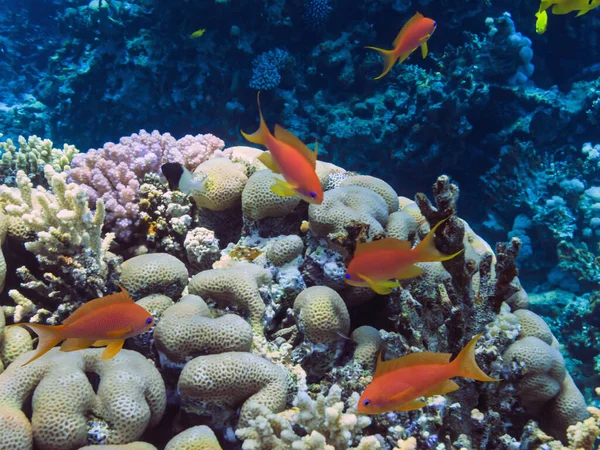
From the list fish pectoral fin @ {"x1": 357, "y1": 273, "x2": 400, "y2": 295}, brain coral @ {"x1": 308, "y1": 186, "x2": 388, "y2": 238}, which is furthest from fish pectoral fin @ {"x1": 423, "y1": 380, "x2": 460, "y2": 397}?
brain coral @ {"x1": 308, "y1": 186, "x2": 388, "y2": 238}

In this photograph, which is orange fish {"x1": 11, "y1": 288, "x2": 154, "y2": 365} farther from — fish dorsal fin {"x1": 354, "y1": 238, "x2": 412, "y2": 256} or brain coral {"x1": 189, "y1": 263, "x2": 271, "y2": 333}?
fish dorsal fin {"x1": 354, "y1": 238, "x2": 412, "y2": 256}

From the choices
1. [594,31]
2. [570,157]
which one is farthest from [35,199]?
[594,31]

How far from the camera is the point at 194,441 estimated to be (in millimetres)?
2117

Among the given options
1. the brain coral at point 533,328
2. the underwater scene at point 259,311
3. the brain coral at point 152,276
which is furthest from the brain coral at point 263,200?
the brain coral at point 533,328

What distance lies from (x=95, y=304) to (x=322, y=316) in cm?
144

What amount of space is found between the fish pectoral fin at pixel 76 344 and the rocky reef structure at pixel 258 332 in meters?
0.36

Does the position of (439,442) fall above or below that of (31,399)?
below

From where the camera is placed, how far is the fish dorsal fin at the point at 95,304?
183 cm

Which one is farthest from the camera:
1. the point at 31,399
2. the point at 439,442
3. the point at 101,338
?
the point at 439,442

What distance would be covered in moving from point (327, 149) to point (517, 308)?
790 cm

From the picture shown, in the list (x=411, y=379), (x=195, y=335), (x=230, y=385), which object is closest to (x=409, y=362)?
(x=411, y=379)

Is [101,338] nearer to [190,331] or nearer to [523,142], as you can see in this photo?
[190,331]

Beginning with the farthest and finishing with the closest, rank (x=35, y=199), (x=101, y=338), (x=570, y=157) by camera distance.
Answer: (x=570, y=157) → (x=35, y=199) → (x=101, y=338)

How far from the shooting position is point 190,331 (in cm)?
245
